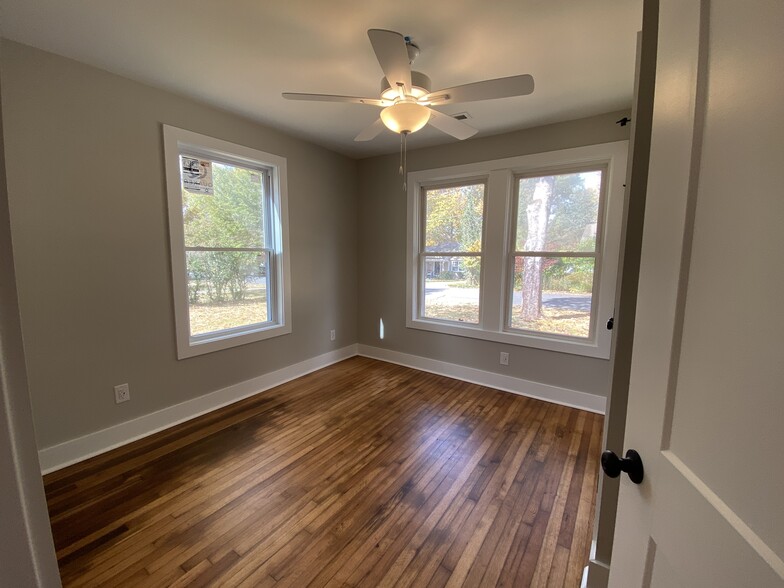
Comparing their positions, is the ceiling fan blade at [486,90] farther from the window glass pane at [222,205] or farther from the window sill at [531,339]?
the window sill at [531,339]

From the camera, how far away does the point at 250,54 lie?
1865 millimetres

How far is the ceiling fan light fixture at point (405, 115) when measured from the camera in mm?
1648

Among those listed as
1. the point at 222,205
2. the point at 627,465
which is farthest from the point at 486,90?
the point at 222,205

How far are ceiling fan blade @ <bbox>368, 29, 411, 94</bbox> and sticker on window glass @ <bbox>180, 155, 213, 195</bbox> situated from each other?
187cm

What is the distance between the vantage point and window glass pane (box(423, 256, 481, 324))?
11.4 feet

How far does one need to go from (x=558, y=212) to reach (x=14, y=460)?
3364 mm

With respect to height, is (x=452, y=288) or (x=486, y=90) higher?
(x=486, y=90)

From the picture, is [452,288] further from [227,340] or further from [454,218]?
[227,340]

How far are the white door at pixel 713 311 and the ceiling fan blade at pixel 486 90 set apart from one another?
0.87m

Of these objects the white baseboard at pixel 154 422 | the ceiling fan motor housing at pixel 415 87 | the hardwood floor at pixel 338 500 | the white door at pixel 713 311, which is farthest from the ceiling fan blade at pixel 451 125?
the white baseboard at pixel 154 422

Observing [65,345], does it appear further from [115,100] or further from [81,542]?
[115,100]

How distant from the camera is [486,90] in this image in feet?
5.16

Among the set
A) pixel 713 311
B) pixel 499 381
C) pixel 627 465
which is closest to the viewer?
pixel 713 311

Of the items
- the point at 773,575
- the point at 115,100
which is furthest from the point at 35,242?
the point at 773,575
